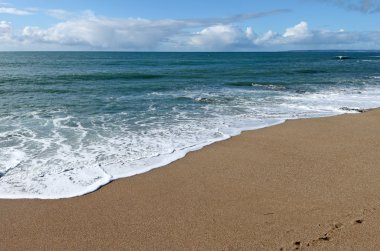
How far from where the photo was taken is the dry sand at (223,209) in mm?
5586

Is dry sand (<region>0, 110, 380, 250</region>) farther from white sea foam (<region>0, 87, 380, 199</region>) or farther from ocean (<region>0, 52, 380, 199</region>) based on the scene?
ocean (<region>0, 52, 380, 199</region>)

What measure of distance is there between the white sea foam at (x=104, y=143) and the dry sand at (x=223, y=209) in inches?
24.9

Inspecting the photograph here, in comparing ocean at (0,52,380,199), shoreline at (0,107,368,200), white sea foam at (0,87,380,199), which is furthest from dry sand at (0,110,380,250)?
ocean at (0,52,380,199)

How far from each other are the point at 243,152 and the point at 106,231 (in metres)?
5.22

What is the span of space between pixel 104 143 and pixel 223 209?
18.2 feet

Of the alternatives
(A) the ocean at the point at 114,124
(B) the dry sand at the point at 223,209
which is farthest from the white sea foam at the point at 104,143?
(B) the dry sand at the point at 223,209

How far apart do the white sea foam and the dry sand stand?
632 millimetres

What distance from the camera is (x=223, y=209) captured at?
6.64 meters

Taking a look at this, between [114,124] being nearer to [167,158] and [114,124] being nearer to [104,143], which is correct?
[104,143]

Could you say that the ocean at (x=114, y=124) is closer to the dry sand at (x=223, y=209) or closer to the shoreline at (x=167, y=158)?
the shoreline at (x=167, y=158)

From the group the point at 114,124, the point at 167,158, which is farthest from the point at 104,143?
the point at 114,124

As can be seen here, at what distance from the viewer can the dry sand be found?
5.59 metres

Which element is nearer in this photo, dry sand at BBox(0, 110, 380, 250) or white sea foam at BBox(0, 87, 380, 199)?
dry sand at BBox(0, 110, 380, 250)

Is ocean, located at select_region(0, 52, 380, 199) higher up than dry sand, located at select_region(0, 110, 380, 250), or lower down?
higher up
